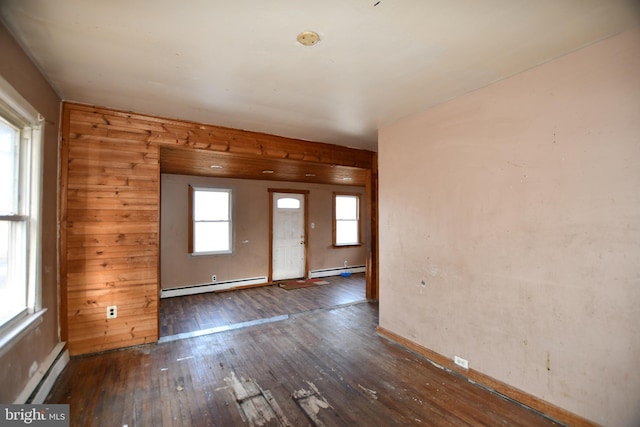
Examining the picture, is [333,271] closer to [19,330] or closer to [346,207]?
[346,207]

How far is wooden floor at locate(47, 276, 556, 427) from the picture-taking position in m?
2.01

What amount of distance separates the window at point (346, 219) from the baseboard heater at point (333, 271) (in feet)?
2.01

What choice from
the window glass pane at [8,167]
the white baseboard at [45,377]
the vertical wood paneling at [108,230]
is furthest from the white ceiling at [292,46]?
the white baseboard at [45,377]

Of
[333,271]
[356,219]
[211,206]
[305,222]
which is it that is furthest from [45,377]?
[356,219]

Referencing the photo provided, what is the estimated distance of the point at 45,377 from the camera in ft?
7.26

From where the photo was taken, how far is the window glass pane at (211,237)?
563 cm

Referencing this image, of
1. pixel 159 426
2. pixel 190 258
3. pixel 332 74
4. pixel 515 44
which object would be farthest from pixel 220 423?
pixel 190 258

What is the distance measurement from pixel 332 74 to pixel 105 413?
2.96 metres

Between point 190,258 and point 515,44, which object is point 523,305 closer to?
point 515,44

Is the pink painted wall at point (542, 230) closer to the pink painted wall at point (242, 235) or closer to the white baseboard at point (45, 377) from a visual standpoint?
the pink painted wall at point (242, 235)

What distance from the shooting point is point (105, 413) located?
2.04m

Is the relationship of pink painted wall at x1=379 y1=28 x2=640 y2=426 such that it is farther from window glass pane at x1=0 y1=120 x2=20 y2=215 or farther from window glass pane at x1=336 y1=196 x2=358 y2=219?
window glass pane at x1=336 y1=196 x2=358 y2=219

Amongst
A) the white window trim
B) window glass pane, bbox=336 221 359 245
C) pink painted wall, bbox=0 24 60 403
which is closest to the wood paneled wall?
pink painted wall, bbox=0 24 60 403

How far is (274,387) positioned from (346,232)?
205 inches
